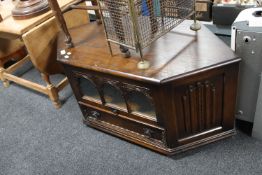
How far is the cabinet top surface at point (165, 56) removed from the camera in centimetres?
117

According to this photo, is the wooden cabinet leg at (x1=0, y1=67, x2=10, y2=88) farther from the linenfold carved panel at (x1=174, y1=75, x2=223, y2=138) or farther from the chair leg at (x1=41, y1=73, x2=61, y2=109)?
the linenfold carved panel at (x1=174, y1=75, x2=223, y2=138)

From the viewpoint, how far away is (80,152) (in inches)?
63.1

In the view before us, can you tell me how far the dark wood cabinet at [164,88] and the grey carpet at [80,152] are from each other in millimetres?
82

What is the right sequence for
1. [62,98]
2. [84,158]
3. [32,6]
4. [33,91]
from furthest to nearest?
1. [33,91]
2. [62,98]
3. [32,6]
4. [84,158]

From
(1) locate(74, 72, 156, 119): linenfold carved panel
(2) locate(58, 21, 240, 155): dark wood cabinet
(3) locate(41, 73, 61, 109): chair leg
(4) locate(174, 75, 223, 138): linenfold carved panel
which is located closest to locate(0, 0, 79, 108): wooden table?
(3) locate(41, 73, 61, 109): chair leg

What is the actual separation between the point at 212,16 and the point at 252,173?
1.34 m

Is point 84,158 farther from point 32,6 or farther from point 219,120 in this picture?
point 32,6

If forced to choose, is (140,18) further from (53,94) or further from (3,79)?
(3,79)

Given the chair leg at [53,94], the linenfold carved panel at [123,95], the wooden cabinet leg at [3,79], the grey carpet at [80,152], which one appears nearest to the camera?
the linenfold carved panel at [123,95]

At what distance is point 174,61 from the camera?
1.23 meters

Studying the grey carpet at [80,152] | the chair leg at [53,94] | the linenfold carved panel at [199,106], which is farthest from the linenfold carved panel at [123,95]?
the chair leg at [53,94]

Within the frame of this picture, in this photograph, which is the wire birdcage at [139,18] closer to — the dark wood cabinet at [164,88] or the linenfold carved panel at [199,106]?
the dark wood cabinet at [164,88]

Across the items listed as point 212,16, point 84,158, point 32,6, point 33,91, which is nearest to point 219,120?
point 84,158

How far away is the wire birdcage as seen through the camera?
3.70ft
